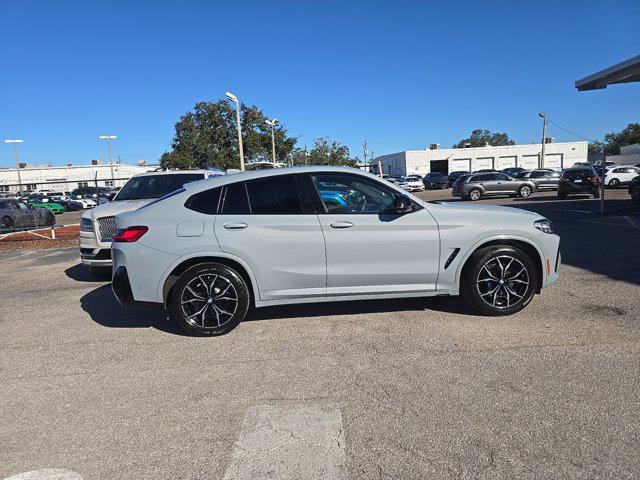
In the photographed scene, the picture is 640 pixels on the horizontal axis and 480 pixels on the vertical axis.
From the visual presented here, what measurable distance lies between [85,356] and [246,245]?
72.7 inches

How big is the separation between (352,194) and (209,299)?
72.7 inches

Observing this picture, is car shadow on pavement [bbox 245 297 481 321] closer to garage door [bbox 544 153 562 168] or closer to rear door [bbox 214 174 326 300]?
rear door [bbox 214 174 326 300]

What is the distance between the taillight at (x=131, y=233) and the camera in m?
4.55

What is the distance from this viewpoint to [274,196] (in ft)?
15.5

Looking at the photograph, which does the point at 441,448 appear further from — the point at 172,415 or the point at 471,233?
the point at 471,233

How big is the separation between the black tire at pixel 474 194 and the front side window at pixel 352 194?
71.8ft

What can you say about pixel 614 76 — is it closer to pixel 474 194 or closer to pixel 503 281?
pixel 474 194

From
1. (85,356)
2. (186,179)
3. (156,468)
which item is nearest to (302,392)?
(156,468)

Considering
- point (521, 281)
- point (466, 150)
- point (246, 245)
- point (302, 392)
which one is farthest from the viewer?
point (466, 150)

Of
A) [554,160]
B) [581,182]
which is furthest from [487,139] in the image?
[581,182]

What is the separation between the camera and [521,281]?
15.9ft

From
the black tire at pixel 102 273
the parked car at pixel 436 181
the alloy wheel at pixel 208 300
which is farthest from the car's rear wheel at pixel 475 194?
the alloy wheel at pixel 208 300

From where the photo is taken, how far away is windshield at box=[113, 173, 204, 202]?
28.6 feet

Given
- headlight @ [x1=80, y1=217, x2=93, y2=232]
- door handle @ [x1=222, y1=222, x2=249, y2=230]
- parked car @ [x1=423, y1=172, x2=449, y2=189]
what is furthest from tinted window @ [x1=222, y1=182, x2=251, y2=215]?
parked car @ [x1=423, y1=172, x2=449, y2=189]
